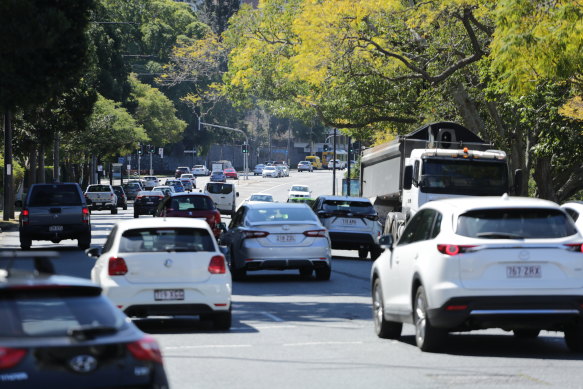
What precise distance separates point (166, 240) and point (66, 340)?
8.73m

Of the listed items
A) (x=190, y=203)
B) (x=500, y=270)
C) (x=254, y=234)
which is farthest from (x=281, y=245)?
(x=190, y=203)

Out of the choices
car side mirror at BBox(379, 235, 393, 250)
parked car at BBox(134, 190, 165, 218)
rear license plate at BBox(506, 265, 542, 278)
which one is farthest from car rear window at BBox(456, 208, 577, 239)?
parked car at BBox(134, 190, 165, 218)

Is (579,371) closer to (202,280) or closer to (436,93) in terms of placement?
(202,280)

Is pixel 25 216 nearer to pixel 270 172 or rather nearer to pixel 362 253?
pixel 362 253

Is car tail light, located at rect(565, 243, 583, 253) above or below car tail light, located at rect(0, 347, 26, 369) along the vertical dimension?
above

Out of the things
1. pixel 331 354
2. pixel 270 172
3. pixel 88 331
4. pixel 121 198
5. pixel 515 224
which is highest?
pixel 270 172

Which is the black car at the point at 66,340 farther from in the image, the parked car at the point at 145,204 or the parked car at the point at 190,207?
the parked car at the point at 145,204

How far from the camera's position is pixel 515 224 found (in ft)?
41.1

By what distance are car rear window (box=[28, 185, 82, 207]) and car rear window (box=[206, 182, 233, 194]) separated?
26266 millimetres

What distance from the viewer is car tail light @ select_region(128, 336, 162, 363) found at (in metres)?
6.77

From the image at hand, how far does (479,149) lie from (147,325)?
705 inches

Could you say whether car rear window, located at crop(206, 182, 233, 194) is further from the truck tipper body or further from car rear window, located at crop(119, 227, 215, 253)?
car rear window, located at crop(119, 227, 215, 253)

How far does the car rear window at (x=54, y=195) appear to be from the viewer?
1303 inches

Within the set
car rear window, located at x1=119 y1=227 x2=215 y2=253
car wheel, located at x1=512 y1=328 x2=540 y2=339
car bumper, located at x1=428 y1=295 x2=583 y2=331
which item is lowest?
car wheel, located at x1=512 y1=328 x2=540 y2=339
